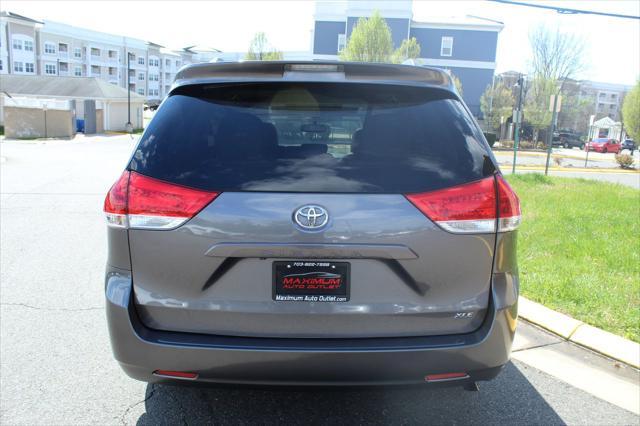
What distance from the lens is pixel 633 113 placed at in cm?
3694

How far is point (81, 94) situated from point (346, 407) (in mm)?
54419

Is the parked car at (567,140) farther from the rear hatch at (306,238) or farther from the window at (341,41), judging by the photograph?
the rear hatch at (306,238)

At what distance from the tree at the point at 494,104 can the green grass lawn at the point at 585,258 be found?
147ft

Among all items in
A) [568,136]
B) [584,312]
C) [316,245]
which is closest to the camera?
[316,245]

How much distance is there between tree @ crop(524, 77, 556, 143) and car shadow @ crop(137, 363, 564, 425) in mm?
54626

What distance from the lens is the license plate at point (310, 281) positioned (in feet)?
7.54

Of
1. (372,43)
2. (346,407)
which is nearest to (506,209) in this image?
(346,407)

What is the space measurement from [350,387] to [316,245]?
637 millimetres

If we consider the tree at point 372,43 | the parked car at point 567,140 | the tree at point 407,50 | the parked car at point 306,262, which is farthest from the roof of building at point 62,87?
the parked car at point 306,262

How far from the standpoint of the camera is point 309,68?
259 centimetres

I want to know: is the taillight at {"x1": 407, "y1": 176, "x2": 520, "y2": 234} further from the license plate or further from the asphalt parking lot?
the asphalt parking lot

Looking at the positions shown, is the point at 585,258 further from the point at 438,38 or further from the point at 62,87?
the point at 62,87

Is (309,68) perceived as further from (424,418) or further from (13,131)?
(13,131)

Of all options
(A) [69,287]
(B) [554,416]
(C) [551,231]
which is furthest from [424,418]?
(C) [551,231]
